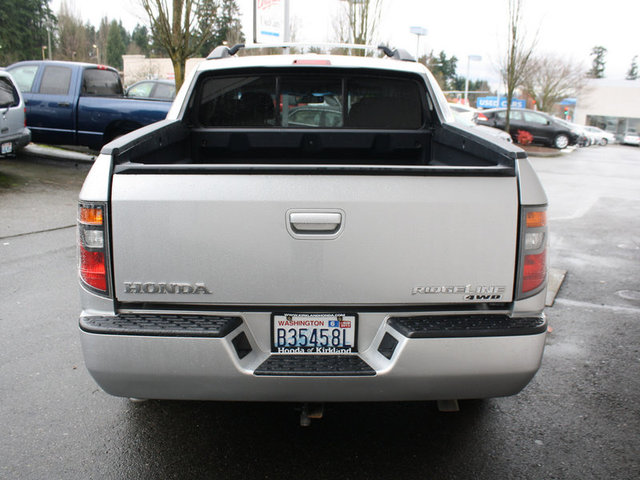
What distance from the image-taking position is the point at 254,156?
4.19 m

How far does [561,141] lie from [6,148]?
1016 inches

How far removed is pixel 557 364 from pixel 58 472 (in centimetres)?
320

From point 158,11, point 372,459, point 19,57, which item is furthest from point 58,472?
point 19,57

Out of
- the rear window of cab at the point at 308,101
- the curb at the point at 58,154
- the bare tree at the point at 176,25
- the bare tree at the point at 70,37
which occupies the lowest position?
the curb at the point at 58,154

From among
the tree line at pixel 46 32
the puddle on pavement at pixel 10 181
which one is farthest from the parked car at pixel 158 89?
the tree line at pixel 46 32

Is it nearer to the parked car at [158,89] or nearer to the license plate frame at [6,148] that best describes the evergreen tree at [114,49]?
the parked car at [158,89]

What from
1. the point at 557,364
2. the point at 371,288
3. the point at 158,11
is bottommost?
the point at 557,364

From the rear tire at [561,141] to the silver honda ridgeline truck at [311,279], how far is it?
94.9 ft

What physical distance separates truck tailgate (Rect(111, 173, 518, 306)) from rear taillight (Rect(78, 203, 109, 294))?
0.21 feet

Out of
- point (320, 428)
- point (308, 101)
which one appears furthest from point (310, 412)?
point (308, 101)

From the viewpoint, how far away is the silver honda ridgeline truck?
2.37m

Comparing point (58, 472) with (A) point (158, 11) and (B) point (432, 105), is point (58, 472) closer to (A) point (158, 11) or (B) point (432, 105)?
(B) point (432, 105)

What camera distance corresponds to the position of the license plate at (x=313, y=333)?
2512mm

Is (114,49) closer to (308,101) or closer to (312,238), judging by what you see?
(308,101)
